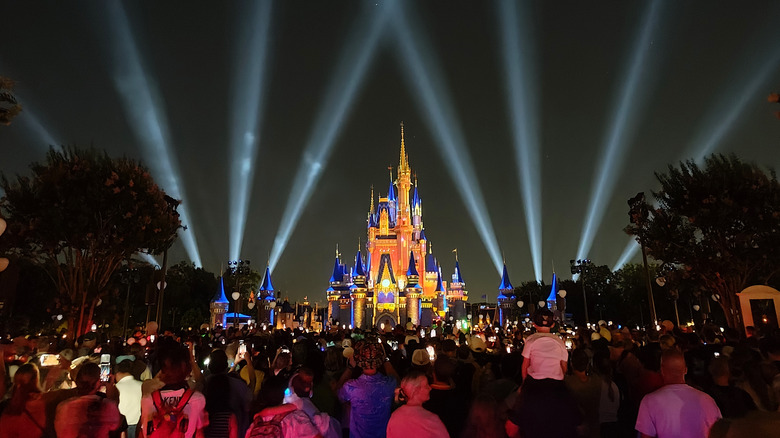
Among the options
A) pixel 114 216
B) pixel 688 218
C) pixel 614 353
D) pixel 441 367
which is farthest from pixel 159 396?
pixel 688 218

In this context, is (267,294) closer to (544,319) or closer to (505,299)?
(505,299)

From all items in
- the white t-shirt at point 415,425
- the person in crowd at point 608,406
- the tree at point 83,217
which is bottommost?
the person in crowd at point 608,406

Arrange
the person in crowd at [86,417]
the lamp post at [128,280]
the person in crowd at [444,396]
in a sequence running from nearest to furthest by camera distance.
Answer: the person in crowd at [86,417] < the person in crowd at [444,396] < the lamp post at [128,280]

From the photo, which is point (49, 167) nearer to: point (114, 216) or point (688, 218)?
point (114, 216)

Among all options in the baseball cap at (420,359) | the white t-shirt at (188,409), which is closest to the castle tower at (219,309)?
the baseball cap at (420,359)

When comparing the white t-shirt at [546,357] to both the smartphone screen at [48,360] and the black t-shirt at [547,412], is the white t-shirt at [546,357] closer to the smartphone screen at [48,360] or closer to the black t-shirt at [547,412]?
the black t-shirt at [547,412]

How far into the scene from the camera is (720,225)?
25.0m

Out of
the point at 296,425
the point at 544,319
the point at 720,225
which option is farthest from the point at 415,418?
the point at 720,225

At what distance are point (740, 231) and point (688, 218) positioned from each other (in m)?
2.39

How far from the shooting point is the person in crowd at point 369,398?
5473 millimetres

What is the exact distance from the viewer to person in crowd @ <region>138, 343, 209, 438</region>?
4402 mm

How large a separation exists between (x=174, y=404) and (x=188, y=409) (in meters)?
0.14

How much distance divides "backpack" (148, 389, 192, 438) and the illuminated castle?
235ft

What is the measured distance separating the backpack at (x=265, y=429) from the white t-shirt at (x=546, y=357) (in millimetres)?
2608
